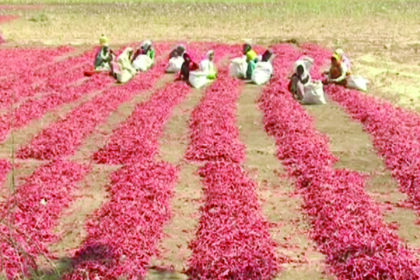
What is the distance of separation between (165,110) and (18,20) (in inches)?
993

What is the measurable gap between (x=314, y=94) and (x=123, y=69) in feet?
20.3

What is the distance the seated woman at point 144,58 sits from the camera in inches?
818

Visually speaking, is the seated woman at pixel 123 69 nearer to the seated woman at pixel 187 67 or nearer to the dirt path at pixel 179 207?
the seated woman at pixel 187 67

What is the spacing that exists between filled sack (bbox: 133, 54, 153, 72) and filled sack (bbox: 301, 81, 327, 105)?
6.41 meters

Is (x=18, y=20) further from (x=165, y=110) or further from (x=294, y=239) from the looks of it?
(x=294, y=239)

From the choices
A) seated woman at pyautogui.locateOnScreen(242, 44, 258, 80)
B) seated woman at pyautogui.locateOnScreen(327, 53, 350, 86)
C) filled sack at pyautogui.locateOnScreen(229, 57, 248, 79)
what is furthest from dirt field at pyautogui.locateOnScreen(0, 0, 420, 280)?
filled sack at pyautogui.locateOnScreen(229, 57, 248, 79)

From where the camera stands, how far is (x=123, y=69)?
768 inches

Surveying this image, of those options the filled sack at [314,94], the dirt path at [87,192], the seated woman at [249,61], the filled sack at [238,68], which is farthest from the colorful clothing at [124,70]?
the filled sack at [314,94]

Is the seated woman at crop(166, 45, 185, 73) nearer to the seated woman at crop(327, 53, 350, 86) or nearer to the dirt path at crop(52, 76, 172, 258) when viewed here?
the seated woman at crop(327, 53, 350, 86)

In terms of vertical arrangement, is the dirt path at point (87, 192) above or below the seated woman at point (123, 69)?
below

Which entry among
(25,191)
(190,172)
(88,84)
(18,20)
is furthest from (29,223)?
(18,20)

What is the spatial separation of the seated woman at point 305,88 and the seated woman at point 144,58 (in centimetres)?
573

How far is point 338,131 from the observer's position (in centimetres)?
1398

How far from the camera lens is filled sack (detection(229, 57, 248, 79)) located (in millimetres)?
19422
